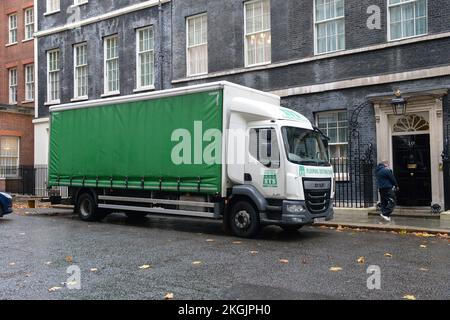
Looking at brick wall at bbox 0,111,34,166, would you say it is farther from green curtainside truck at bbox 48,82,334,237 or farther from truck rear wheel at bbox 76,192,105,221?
green curtainside truck at bbox 48,82,334,237

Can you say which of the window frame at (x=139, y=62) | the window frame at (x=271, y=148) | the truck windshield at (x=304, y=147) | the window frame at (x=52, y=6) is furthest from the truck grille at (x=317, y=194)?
the window frame at (x=52, y=6)

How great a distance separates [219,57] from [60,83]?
36.4ft

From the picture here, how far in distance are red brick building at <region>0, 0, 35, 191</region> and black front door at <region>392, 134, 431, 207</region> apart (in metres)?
21.0

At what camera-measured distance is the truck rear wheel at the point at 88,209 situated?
1483cm

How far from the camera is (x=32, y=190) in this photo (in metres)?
26.7

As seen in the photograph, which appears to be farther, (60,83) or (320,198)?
(60,83)

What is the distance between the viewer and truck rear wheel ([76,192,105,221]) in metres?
14.8

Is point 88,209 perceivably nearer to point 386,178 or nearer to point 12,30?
point 386,178

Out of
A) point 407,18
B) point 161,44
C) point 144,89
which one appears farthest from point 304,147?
point 144,89

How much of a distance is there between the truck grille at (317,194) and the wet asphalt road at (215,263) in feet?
2.32

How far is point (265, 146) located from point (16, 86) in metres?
26.2

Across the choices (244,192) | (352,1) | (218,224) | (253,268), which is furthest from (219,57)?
(253,268)

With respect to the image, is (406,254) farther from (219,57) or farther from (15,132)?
(15,132)

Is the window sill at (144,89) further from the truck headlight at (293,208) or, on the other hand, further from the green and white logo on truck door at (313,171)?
the truck headlight at (293,208)
